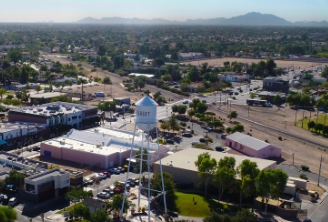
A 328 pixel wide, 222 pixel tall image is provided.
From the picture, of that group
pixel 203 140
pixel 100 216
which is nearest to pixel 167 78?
pixel 203 140

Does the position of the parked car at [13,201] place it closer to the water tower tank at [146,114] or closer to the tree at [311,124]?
the water tower tank at [146,114]

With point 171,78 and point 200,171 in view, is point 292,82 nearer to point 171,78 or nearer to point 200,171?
point 171,78

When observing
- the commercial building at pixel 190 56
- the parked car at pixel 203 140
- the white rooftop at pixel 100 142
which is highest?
the commercial building at pixel 190 56

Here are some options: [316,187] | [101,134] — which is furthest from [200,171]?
[101,134]

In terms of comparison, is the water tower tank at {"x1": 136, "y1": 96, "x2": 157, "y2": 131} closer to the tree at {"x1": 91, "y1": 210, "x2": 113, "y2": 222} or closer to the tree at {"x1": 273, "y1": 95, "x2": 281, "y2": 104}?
the tree at {"x1": 91, "y1": 210, "x2": 113, "y2": 222}

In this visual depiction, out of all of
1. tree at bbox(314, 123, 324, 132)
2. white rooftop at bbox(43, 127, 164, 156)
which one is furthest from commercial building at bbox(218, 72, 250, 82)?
white rooftop at bbox(43, 127, 164, 156)

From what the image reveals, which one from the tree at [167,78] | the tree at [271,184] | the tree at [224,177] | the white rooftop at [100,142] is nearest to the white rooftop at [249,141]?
the white rooftop at [100,142]
